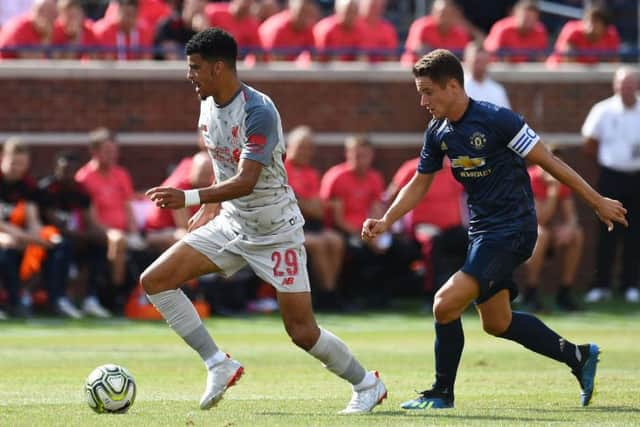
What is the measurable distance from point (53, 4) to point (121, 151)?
2134 millimetres

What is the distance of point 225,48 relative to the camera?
8.62m

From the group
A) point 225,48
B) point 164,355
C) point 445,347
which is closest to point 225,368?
point 445,347

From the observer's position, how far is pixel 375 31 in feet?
64.9

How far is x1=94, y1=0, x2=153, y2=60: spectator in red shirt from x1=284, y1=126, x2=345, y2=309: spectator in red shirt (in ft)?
8.96

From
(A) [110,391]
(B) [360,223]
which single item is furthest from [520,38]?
(A) [110,391]

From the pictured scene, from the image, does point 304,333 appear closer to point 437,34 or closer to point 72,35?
point 72,35

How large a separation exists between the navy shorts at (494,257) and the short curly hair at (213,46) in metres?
1.96

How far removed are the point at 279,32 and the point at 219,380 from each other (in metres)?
11.0

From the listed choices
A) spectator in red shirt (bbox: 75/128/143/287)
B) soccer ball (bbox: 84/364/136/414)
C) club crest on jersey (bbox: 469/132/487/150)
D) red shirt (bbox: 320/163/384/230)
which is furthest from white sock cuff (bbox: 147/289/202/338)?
red shirt (bbox: 320/163/384/230)

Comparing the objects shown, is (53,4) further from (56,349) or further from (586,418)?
(586,418)

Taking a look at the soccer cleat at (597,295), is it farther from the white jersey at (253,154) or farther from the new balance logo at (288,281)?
the new balance logo at (288,281)

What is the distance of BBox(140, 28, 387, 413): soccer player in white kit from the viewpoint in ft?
28.2

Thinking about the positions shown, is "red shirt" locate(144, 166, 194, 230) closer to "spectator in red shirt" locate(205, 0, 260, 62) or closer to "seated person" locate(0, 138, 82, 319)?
"seated person" locate(0, 138, 82, 319)

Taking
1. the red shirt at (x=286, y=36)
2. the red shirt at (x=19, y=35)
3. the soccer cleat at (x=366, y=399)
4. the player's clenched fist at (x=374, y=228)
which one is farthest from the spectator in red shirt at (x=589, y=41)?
the soccer cleat at (x=366, y=399)
